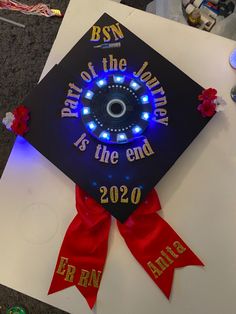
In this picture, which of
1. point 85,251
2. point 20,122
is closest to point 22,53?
point 20,122

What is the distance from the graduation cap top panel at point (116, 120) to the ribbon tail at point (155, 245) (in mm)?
29

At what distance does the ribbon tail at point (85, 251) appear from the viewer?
2.50 ft

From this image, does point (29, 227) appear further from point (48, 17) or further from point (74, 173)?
point (48, 17)

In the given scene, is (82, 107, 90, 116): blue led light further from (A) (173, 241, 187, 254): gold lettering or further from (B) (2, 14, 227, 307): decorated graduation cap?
(A) (173, 241, 187, 254): gold lettering

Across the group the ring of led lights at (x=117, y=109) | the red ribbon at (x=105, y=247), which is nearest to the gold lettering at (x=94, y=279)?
the red ribbon at (x=105, y=247)

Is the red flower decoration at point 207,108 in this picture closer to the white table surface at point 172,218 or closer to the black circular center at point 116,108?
the white table surface at point 172,218

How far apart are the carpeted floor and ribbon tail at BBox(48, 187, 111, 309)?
50 centimetres

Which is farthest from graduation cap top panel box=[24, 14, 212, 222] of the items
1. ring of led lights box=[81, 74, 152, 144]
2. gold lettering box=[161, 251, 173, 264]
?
gold lettering box=[161, 251, 173, 264]

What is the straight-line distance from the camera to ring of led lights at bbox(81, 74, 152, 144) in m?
0.76

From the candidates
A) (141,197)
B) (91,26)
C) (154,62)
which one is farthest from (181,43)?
(141,197)

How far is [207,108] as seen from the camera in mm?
771

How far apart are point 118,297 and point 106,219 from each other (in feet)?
0.54

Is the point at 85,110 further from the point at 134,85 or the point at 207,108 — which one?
the point at 207,108

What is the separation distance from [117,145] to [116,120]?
52mm
